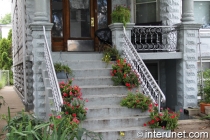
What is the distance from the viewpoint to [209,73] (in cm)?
861

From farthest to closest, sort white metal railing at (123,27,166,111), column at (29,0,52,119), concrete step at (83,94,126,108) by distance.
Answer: column at (29,0,52,119), white metal railing at (123,27,166,111), concrete step at (83,94,126,108)

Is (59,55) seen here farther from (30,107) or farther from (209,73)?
(209,73)

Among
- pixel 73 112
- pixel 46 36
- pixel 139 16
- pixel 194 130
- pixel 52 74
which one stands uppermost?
pixel 139 16

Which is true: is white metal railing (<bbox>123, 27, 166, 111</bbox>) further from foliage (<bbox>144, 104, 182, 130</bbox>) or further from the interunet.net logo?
the interunet.net logo

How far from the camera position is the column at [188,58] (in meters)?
7.97

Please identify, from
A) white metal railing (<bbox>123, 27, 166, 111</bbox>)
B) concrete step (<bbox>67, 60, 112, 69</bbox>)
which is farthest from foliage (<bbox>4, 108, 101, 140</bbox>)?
concrete step (<bbox>67, 60, 112, 69</bbox>)

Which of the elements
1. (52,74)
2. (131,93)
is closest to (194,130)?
(131,93)

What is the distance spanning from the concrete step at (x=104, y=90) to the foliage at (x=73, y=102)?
1.45 feet

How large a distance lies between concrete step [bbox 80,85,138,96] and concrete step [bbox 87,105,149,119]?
519mm

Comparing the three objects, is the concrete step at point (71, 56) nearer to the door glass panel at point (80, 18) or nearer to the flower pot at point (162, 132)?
the door glass panel at point (80, 18)

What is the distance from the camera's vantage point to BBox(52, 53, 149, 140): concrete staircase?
5.61 m

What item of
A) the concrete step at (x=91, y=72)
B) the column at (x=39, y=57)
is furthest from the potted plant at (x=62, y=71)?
the column at (x=39, y=57)

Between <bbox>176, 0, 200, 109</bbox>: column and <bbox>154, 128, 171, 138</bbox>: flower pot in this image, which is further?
<bbox>176, 0, 200, 109</bbox>: column

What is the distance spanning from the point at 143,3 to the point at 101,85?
422cm
